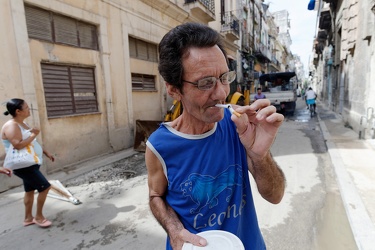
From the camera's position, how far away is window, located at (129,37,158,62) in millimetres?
7855

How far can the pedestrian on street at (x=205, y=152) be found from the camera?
1.09 meters

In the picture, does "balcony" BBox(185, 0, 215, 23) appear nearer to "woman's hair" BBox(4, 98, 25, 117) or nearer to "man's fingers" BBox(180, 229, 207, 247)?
"woman's hair" BBox(4, 98, 25, 117)

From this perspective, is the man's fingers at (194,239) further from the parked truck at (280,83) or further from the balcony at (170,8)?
the parked truck at (280,83)

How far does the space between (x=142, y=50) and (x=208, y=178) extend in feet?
Answer: 26.2

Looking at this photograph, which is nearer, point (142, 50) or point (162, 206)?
point (162, 206)

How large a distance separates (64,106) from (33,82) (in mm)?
938

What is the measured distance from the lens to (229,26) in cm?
1515

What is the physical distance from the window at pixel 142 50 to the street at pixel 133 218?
473cm

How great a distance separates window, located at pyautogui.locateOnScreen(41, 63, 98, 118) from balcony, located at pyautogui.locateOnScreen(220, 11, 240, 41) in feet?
37.3

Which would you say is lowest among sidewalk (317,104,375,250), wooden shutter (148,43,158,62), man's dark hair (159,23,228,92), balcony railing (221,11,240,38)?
sidewalk (317,104,375,250)

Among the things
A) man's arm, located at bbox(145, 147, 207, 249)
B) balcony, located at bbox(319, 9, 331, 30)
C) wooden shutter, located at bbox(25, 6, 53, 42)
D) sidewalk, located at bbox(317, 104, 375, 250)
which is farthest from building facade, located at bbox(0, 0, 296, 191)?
balcony, located at bbox(319, 9, 331, 30)

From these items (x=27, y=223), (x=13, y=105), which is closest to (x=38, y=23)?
(x=13, y=105)

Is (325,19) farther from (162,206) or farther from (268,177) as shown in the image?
(162,206)

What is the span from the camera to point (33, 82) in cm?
480
